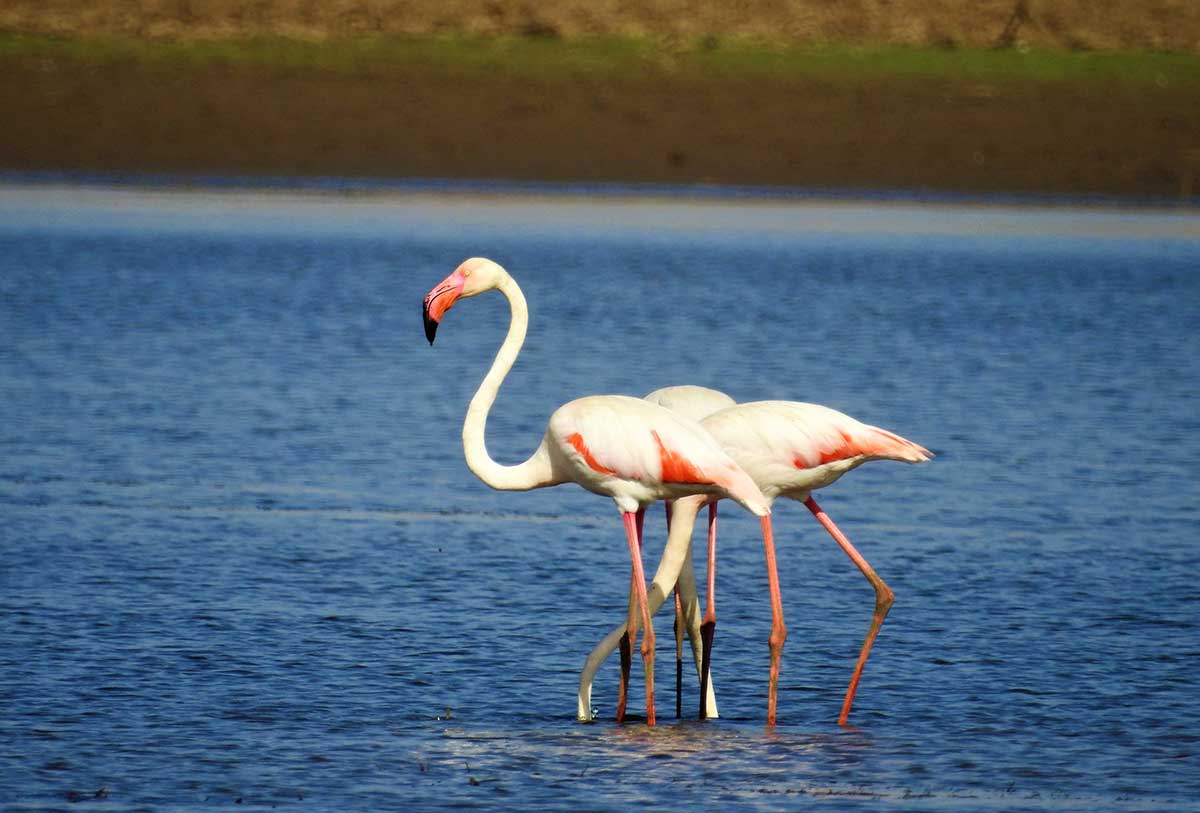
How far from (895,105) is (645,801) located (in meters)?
22.1

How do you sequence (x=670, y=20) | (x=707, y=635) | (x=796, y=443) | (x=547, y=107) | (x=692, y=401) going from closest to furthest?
1. (x=796, y=443)
2. (x=707, y=635)
3. (x=692, y=401)
4. (x=547, y=107)
5. (x=670, y=20)

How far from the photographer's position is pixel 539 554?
10.6 metres

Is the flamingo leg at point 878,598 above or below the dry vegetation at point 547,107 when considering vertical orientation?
below

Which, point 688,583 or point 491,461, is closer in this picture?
point 491,461

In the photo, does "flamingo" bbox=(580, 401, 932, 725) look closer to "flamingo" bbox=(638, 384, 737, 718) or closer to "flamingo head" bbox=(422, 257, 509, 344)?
"flamingo" bbox=(638, 384, 737, 718)

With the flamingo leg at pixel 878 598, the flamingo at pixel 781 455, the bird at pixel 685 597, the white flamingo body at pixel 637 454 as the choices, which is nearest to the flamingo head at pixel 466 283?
the white flamingo body at pixel 637 454

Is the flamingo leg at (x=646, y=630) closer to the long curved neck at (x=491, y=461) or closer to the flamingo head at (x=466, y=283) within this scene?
the long curved neck at (x=491, y=461)

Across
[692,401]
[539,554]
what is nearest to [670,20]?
[539,554]

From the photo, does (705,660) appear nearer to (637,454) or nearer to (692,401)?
(637,454)

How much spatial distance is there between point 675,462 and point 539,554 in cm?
322

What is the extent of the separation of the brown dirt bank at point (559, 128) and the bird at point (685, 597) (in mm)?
18541

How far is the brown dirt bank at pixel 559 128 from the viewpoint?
27047mm

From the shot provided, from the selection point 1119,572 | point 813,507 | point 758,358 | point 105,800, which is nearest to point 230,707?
point 105,800

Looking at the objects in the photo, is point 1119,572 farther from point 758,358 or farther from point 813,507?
point 758,358
